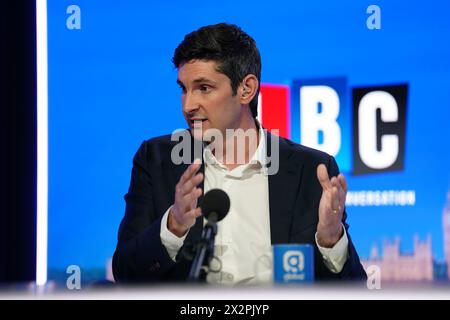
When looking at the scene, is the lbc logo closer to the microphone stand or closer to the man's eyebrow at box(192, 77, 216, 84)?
the man's eyebrow at box(192, 77, 216, 84)

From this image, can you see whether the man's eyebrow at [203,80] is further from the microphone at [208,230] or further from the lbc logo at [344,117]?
the microphone at [208,230]

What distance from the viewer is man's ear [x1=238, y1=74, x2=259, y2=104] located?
2.79m

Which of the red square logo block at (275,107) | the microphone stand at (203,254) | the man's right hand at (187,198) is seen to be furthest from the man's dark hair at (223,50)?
the microphone stand at (203,254)

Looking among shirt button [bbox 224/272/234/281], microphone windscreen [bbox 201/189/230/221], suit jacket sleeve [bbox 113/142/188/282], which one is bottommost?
shirt button [bbox 224/272/234/281]

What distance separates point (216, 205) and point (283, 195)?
80 centimetres

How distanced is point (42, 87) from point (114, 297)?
5.90ft

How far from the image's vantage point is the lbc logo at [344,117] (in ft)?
10.9

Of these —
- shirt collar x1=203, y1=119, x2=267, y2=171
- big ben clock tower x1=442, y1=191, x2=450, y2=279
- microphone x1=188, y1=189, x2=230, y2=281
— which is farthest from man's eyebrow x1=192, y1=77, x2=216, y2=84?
big ben clock tower x1=442, y1=191, x2=450, y2=279

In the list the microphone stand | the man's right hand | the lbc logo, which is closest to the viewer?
the microphone stand

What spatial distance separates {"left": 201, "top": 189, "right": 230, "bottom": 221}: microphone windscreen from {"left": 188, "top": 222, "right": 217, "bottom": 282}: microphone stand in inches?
1.9

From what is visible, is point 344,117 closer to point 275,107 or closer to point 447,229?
point 275,107

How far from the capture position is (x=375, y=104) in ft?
11.0

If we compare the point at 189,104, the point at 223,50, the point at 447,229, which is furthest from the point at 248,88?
the point at 447,229

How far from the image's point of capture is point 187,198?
2.08 meters
